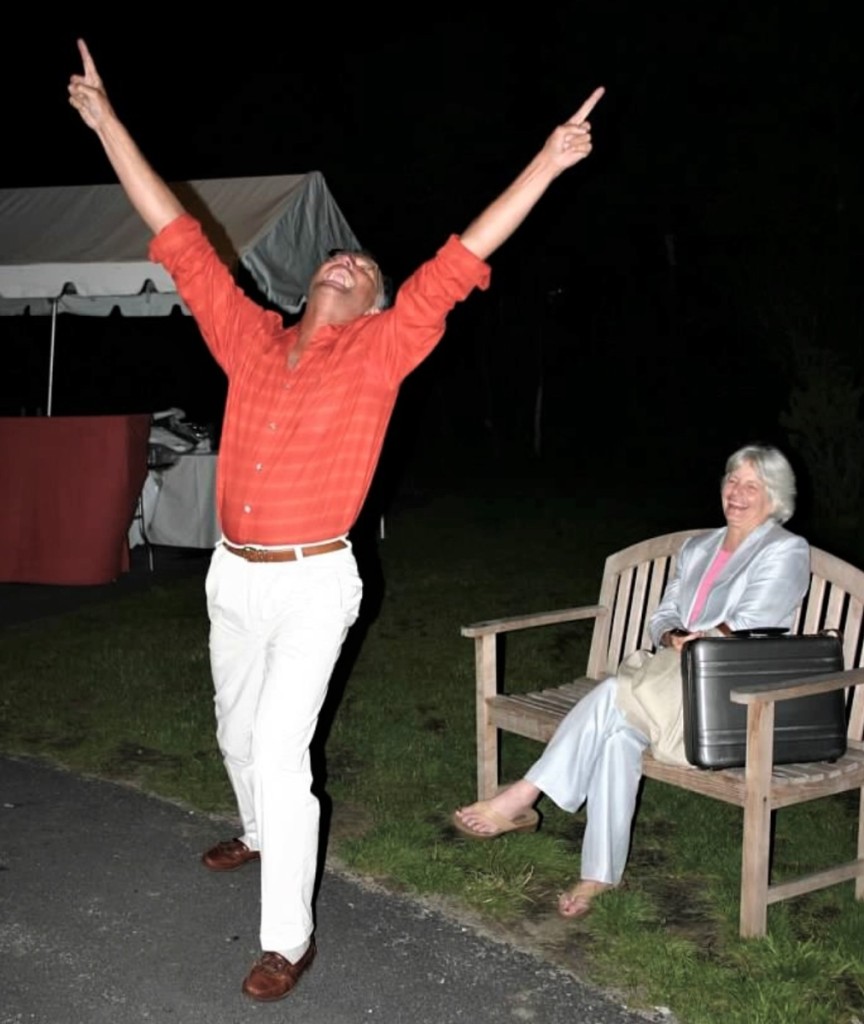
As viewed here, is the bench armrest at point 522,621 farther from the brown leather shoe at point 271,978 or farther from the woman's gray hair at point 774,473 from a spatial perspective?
the brown leather shoe at point 271,978

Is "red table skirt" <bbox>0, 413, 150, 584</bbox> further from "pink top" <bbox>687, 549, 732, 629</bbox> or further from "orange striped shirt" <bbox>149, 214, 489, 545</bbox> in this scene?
"orange striped shirt" <bbox>149, 214, 489, 545</bbox>

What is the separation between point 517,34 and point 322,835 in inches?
984

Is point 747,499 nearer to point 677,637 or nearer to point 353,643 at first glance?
point 677,637

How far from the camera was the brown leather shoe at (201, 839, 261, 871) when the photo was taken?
14.8 ft

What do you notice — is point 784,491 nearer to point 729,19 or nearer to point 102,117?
point 102,117

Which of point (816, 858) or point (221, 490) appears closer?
point (221, 490)

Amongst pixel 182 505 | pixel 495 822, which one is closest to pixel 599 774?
pixel 495 822

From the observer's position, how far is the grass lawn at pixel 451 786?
149 inches

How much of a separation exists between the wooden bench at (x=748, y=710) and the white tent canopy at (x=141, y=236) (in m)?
5.99

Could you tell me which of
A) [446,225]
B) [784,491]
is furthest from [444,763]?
[446,225]

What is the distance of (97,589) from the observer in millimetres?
10219

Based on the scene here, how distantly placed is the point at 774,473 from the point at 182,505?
758 cm

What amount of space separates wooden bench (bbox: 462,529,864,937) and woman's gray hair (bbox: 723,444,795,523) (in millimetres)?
191

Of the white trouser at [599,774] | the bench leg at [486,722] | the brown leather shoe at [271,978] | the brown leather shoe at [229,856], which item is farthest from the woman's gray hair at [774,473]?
the brown leather shoe at [271,978]
